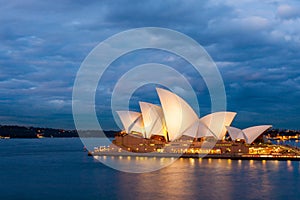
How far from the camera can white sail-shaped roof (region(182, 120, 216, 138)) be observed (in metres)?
48.8

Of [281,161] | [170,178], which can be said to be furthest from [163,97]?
[170,178]

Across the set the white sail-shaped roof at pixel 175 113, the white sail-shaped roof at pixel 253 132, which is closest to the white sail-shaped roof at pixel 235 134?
the white sail-shaped roof at pixel 253 132

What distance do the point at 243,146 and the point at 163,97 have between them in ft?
36.8

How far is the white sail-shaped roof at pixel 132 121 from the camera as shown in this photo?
50625 mm

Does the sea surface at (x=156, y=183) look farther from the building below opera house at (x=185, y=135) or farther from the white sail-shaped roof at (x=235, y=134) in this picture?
the white sail-shaped roof at (x=235, y=134)

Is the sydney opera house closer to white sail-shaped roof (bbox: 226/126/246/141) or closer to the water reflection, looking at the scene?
white sail-shaped roof (bbox: 226/126/246/141)

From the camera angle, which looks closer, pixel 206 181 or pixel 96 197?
pixel 96 197

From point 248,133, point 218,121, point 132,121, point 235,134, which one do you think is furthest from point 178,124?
point 248,133

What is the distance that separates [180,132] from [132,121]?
6266mm

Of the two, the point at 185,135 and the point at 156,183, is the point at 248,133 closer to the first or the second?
the point at 185,135

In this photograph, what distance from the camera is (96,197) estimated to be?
22.3m

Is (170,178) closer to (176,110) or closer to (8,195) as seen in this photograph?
(8,195)

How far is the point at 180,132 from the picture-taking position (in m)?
48.6

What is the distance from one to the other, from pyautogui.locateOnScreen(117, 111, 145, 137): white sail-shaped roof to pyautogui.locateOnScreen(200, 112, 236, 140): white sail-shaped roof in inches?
298
